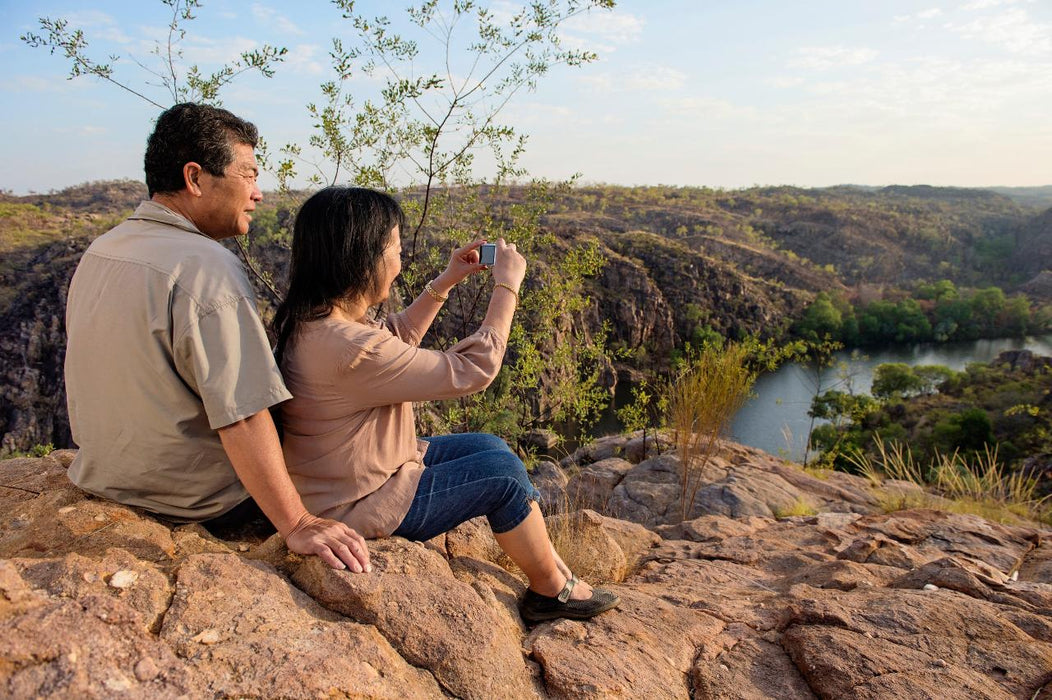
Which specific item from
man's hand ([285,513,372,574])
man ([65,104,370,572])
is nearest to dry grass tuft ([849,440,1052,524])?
man's hand ([285,513,372,574])

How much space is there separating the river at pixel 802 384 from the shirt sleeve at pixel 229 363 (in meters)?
7.82

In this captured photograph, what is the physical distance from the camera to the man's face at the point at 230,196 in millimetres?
2125

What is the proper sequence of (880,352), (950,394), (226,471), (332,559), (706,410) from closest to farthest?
(332,559) < (226,471) < (706,410) < (950,394) < (880,352)

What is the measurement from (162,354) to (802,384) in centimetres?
3431

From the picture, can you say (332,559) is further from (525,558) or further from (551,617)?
(551,617)

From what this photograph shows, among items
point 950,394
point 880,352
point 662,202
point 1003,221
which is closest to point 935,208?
point 1003,221

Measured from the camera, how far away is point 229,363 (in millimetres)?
1885

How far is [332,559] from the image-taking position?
2.01 metres

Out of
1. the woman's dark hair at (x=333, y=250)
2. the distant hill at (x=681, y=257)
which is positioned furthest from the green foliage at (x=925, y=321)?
the woman's dark hair at (x=333, y=250)

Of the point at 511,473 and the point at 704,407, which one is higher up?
the point at 511,473

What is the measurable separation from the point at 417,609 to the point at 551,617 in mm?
619

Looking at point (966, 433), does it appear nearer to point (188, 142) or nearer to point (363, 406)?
point (363, 406)

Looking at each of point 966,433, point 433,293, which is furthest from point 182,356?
point 966,433

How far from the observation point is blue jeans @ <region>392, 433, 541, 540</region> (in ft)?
7.55
